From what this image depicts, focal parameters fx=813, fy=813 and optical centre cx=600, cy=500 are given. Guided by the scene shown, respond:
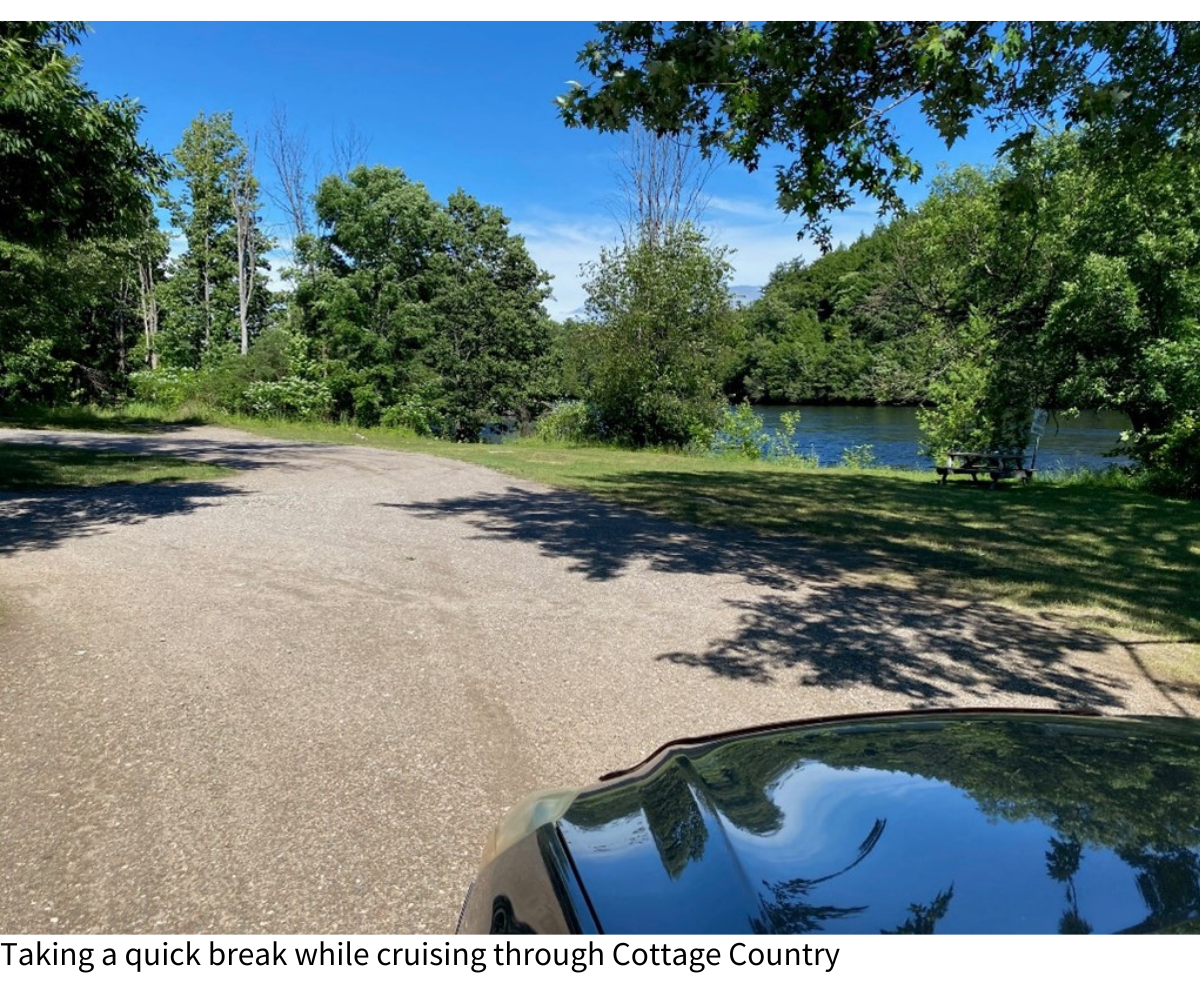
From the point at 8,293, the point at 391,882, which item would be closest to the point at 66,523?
the point at 391,882

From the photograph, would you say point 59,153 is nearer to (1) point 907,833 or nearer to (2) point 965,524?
(1) point 907,833

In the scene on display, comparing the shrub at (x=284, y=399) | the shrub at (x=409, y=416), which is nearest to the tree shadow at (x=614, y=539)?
the shrub at (x=409, y=416)

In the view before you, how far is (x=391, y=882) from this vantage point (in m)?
2.60

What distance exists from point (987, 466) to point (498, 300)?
990 inches

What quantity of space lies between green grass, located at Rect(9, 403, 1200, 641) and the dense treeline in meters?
3.11

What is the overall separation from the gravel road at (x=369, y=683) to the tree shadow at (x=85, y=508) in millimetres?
107

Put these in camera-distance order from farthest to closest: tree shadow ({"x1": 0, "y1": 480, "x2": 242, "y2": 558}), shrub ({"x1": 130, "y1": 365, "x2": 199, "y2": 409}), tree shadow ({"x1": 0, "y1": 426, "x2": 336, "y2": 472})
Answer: shrub ({"x1": 130, "y1": 365, "x2": 199, "y2": 409})
tree shadow ({"x1": 0, "y1": 426, "x2": 336, "y2": 472})
tree shadow ({"x1": 0, "y1": 480, "x2": 242, "y2": 558})

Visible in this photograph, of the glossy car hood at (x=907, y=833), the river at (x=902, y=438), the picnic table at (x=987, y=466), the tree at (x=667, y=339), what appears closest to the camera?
the glossy car hood at (x=907, y=833)

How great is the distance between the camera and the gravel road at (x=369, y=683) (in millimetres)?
2672

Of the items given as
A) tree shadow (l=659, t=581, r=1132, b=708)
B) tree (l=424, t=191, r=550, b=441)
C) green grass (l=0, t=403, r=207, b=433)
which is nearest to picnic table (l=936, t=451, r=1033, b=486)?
tree shadow (l=659, t=581, r=1132, b=708)

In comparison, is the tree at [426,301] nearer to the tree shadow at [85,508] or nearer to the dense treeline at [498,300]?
the dense treeline at [498,300]

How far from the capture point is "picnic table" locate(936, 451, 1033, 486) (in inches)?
653

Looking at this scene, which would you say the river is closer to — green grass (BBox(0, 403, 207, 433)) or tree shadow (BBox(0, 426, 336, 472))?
tree shadow (BBox(0, 426, 336, 472))

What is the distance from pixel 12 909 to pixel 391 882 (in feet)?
3.62
